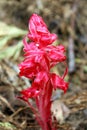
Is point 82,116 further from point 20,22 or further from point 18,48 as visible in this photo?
point 20,22

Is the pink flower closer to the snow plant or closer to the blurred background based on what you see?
the snow plant

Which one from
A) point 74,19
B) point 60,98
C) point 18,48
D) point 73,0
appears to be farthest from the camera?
point 73,0

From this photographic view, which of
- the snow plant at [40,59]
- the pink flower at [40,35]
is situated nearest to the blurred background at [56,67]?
the snow plant at [40,59]

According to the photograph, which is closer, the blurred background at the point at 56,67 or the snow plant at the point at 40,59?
the snow plant at the point at 40,59

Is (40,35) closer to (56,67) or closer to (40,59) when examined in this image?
(40,59)

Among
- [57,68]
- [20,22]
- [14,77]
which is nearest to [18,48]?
[57,68]

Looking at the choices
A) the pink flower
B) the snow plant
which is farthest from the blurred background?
the pink flower

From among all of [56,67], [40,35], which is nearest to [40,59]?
[40,35]

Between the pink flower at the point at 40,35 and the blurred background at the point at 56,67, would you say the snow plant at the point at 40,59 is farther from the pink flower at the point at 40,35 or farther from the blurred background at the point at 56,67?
the blurred background at the point at 56,67
